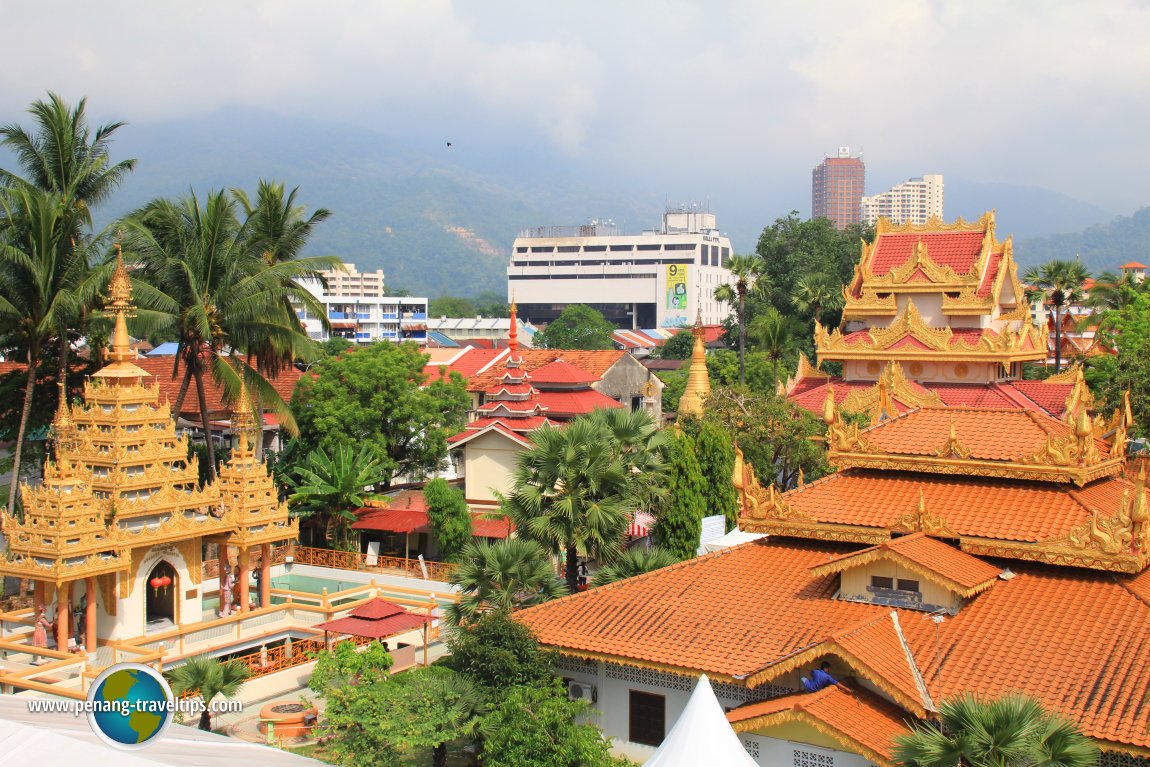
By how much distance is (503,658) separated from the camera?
1772 centimetres

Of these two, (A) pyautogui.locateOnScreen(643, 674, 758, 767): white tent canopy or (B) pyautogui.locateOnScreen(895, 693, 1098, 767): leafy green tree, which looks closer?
(B) pyautogui.locateOnScreen(895, 693, 1098, 767): leafy green tree

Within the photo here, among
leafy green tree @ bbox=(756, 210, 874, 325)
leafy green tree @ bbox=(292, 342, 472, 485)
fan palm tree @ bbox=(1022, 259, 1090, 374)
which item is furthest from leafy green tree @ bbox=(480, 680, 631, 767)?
leafy green tree @ bbox=(756, 210, 874, 325)

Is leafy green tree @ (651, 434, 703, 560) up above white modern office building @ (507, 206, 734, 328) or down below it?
below

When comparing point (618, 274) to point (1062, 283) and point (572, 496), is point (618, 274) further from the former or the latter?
point (572, 496)

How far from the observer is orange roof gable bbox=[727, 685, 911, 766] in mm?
14633

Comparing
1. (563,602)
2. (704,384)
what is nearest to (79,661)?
(563,602)

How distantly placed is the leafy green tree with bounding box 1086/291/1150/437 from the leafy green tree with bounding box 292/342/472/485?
20.3 meters

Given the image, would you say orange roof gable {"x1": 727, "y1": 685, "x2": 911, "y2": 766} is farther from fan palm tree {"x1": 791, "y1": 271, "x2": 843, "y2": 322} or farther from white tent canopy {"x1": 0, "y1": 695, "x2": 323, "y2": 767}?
fan palm tree {"x1": 791, "y1": 271, "x2": 843, "y2": 322}

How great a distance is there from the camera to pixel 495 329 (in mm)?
151250

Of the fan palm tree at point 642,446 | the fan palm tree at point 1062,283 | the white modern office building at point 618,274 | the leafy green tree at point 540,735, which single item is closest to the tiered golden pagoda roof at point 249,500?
the fan palm tree at point 642,446

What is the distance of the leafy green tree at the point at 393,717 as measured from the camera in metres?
16.8

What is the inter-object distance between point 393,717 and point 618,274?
515ft

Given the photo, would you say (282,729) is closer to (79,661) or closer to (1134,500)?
(79,661)

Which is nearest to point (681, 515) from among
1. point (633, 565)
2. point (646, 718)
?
point (633, 565)
